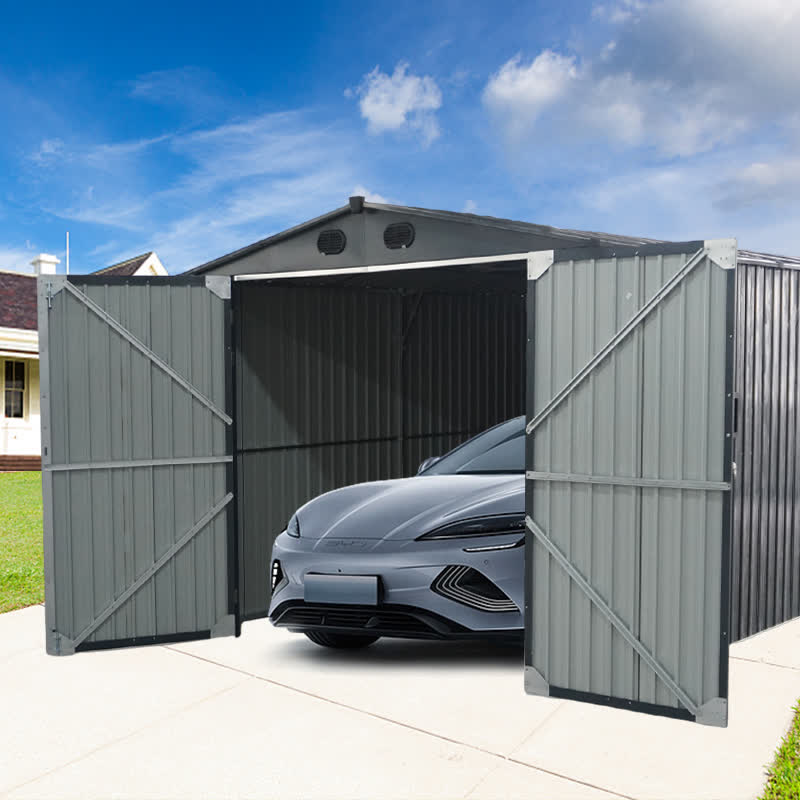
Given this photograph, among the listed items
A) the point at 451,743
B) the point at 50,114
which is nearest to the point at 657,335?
the point at 451,743

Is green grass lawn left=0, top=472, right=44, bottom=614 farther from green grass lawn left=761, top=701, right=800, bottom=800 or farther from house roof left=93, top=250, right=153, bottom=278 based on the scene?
house roof left=93, top=250, right=153, bottom=278

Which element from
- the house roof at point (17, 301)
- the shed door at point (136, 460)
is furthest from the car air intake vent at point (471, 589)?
the house roof at point (17, 301)

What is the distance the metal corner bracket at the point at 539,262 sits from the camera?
4793 millimetres

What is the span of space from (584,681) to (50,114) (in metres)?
51.4

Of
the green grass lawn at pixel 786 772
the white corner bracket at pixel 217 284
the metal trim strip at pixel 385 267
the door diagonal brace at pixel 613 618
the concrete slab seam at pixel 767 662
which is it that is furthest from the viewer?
the white corner bracket at pixel 217 284

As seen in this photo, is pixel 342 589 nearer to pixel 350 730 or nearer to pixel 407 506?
pixel 407 506

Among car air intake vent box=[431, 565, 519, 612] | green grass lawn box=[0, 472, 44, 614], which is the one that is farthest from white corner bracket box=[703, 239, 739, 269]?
green grass lawn box=[0, 472, 44, 614]

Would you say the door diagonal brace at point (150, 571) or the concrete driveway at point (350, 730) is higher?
the door diagonal brace at point (150, 571)

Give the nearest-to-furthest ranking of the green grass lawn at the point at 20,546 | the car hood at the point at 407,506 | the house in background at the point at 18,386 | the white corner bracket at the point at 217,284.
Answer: the car hood at the point at 407,506 < the white corner bracket at the point at 217,284 < the green grass lawn at the point at 20,546 < the house in background at the point at 18,386

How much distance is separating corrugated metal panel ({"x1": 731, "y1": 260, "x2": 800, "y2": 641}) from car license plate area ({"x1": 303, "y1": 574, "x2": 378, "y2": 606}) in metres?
2.48

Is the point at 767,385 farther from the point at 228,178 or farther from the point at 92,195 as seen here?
the point at 92,195

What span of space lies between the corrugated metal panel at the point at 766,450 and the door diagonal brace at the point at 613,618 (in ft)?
4.71

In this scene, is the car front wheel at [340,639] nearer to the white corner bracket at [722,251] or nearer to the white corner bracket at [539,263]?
the white corner bracket at [539,263]

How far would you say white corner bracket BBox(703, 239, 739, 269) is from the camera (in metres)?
4.30
